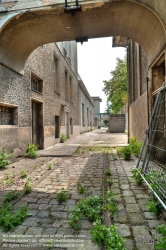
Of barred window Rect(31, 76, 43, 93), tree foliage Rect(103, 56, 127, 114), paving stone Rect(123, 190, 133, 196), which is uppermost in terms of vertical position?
tree foliage Rect(103, 56, 127, 114)

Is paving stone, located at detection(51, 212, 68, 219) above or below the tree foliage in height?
below

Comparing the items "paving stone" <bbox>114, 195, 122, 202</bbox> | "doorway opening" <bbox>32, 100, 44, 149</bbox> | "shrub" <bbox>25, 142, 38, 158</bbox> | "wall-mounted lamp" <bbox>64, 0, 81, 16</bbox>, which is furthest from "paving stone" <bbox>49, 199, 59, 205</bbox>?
"doorway opening" <bbox>32, 100, 44, 149</bbox>

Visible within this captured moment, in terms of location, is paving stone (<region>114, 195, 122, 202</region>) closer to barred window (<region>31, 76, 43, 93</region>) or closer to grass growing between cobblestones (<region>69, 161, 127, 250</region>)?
grass growing between cobblestones (<region>69, 161, 127, 250</region>)

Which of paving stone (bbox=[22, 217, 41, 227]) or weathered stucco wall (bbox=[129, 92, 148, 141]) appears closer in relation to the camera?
paving stone (bbox=[22, 217, 41, 227])

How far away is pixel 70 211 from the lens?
90.4 inches

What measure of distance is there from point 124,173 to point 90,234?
2.36 metres

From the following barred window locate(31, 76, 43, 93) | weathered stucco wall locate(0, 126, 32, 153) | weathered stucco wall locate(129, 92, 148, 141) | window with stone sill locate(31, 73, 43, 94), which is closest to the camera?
weathered stucco wall locate(0, 126, 32, 153)

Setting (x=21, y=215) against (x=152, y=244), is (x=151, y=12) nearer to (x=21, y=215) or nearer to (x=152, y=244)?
(x=152, y=244)

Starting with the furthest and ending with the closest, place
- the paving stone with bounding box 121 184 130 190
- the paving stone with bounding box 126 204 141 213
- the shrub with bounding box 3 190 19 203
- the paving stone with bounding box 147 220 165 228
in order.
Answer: the paving stone with bounding box 121 184 130 190
the shrub with bounding box 3 190 19 203
the paving stone with bounding box 126 204 141 213
the paving stone with bounding box 147 220 165 228

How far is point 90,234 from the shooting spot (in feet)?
5.91

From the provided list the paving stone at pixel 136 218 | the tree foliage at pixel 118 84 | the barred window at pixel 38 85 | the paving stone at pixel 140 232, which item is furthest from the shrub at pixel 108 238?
the tree foliage at pixel 118 84

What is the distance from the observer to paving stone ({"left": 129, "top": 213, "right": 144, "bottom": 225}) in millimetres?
2000

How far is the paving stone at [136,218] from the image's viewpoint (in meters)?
2.00

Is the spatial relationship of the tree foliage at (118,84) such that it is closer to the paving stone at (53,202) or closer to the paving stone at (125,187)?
the paving stone at (125,187)
